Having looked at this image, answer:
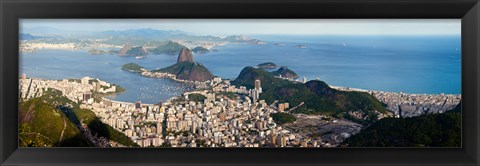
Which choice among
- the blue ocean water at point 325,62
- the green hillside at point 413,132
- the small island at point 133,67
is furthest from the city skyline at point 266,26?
the green hillside at point 413,132

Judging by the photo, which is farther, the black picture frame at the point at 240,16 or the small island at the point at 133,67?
the small island at the point at 133,67

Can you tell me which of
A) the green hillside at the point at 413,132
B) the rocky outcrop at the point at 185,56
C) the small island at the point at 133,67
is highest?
the rocky outcrop at the point at 185,56

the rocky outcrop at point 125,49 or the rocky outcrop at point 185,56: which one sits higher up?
the rocky outcrop at point 125,49

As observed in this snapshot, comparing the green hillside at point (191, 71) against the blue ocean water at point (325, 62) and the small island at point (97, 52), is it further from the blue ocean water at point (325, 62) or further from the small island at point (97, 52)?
the small island at point (97, 52)

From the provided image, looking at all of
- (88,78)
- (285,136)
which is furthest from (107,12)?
(285,136)

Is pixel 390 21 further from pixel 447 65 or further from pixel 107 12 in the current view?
pixel 107 12

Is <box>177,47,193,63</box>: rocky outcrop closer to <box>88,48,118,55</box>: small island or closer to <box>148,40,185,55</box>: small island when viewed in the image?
<box>148,40,185,55</box>: small island

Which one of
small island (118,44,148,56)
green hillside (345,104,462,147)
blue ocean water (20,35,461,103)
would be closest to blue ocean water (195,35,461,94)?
blue ocean water (20,35,461,103)
